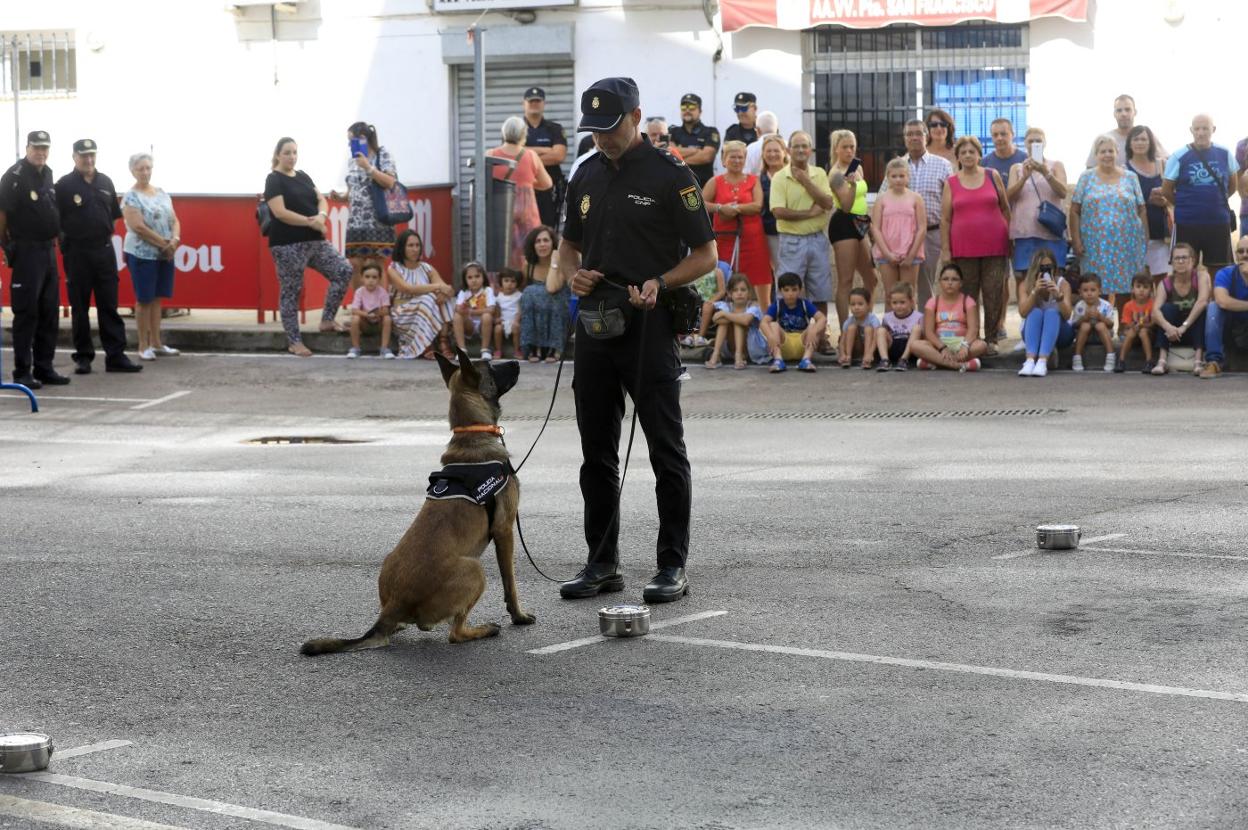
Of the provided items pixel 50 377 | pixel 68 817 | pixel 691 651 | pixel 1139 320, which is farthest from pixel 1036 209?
pixel 68 817

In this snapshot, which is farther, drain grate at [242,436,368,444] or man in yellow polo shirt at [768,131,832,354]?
man in yellow polo shirt at [768,131,832,354]

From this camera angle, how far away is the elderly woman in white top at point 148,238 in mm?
18750

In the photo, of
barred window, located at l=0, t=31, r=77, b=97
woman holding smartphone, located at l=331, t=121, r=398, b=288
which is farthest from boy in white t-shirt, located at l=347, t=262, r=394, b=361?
barred window, located at l=0, t=31, r=77, b=97

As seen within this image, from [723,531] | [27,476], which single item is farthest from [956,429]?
[27,476]

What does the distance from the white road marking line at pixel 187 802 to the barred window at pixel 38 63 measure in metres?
23.2

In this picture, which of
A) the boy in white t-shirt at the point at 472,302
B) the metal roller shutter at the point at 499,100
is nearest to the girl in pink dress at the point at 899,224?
the boy in white t-shirt at the point at 472,302

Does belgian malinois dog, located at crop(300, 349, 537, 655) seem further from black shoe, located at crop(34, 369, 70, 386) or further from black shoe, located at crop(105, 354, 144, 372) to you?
black shoe, located at crop(105, 354, 144, 372)

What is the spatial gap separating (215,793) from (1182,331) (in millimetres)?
12905

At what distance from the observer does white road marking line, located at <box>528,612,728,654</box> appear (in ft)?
22.8

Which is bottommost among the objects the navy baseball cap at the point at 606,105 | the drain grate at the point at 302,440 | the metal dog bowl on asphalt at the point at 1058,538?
the metal dog bowl on asphalt at the point at 1058,538

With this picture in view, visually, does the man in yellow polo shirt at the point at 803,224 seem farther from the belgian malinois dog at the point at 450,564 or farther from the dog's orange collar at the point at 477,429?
the belgian malinois dog at the point at 450,564

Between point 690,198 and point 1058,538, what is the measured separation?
247 cm

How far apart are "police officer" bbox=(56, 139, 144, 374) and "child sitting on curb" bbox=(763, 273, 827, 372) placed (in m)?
6.27

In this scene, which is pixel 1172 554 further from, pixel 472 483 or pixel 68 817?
pixel 68 817
